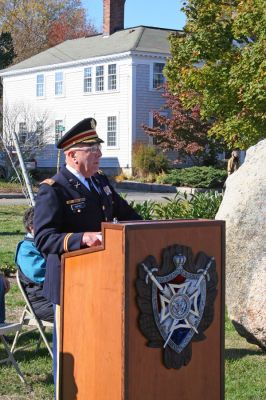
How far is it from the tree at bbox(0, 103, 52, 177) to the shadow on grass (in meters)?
26.0

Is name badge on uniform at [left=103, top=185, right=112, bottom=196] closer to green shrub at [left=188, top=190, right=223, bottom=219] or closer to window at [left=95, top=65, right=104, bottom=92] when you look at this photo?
green shrub at [left=188, top=190, right=223, bottom=219]

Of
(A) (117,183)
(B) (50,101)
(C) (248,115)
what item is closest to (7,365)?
(C) (248,115)

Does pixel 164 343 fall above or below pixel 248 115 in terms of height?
below

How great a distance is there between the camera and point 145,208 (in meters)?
13.0

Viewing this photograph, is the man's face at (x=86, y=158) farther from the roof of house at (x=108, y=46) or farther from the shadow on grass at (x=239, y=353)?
the roof of house at (x=108, y=46)

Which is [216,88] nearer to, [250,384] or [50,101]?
[250,384]

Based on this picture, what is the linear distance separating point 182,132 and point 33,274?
28954mm

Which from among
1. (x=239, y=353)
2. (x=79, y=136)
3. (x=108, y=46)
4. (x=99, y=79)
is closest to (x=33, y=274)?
(x=239, y=353)

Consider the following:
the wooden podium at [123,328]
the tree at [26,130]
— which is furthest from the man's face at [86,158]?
the tree at [26,130]

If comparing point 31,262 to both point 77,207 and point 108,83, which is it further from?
point 108,83

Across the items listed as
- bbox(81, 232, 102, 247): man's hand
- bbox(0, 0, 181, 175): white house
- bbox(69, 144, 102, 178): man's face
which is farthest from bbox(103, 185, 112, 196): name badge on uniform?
bbox(0, 0, 181, 175): white house

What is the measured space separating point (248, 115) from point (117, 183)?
52.4 feet

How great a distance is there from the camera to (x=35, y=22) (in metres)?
63.4

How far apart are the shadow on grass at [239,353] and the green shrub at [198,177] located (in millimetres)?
24960
